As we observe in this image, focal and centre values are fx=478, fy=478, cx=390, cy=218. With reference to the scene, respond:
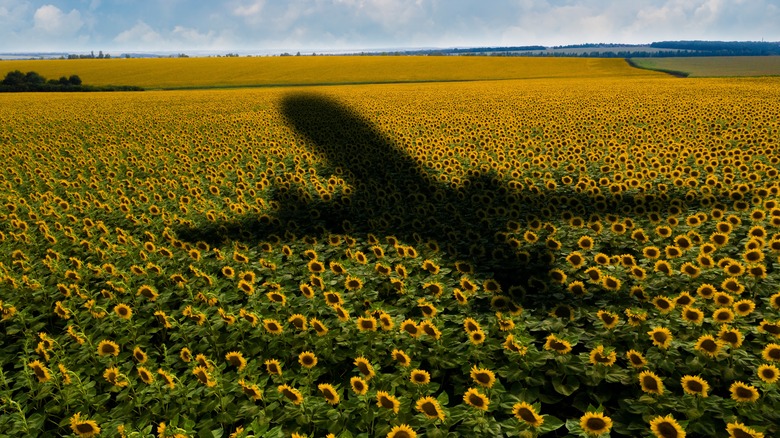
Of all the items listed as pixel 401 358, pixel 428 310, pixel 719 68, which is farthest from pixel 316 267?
pixel 719 68

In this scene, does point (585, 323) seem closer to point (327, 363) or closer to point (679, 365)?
point (679, 365)

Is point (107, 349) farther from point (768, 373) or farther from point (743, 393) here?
point (768, 373)

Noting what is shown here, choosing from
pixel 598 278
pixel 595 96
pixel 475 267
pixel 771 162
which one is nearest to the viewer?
pixel 598 278

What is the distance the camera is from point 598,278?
545 centimetres

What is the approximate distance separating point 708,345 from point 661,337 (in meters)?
0.34

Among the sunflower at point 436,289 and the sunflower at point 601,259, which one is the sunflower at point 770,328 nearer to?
the sunflower at point 601,259

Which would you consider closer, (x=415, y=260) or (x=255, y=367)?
(x=255, y=367)

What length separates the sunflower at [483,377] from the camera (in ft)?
12.3

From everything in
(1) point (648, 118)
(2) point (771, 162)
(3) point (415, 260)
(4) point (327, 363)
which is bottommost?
(4) point (327, 363)

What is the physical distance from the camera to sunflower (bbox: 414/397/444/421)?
344 centimetres

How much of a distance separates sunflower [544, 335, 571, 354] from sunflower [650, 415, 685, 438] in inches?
36.0

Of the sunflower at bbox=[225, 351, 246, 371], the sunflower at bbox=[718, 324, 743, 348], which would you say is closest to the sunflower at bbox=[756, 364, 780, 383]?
the sunflower at bbox=[718, 324, 743, 348]

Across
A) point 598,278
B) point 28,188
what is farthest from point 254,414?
point 28,188

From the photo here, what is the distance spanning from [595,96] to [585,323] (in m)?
28.9
